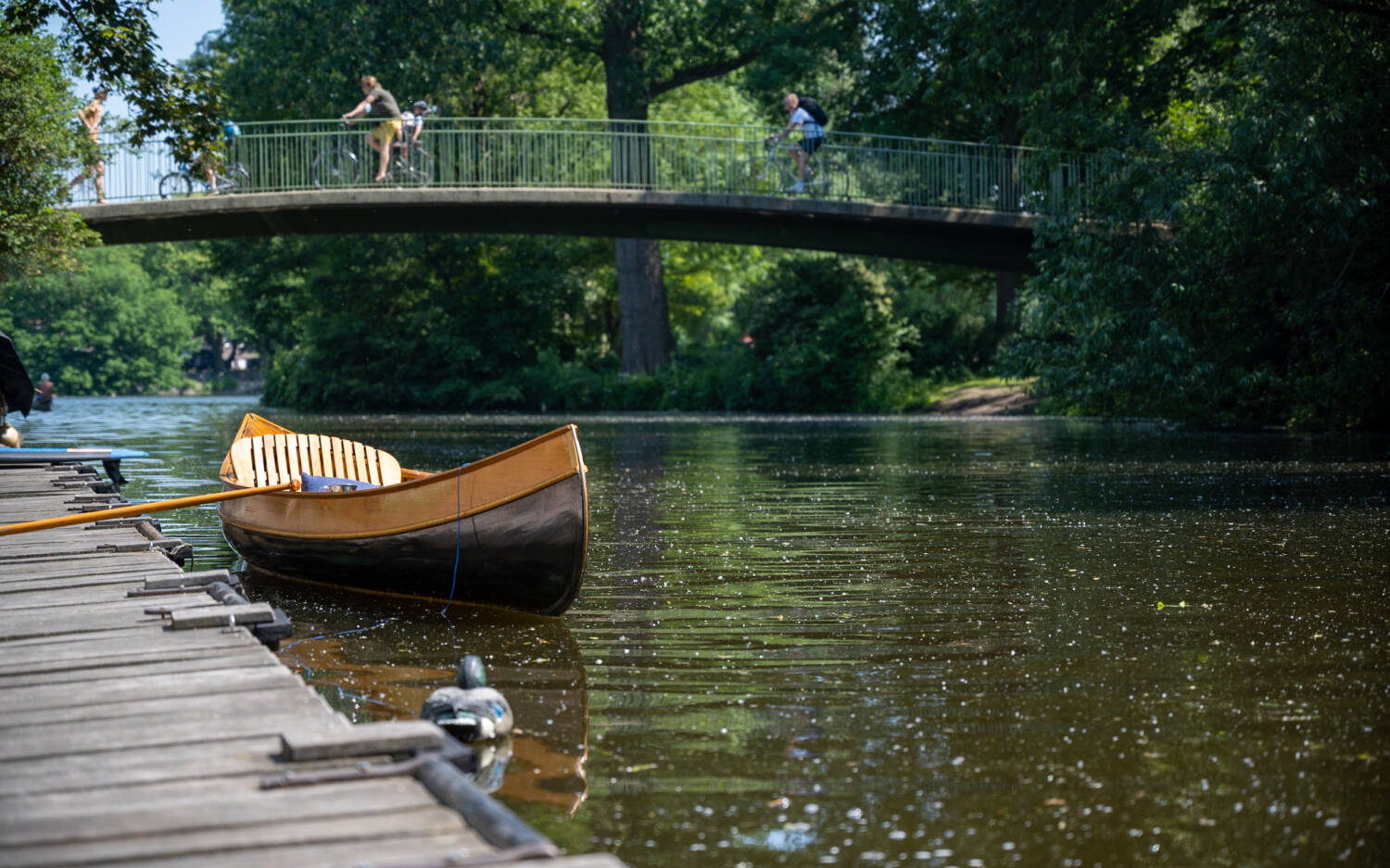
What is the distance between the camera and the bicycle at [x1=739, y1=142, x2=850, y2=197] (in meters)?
27.5

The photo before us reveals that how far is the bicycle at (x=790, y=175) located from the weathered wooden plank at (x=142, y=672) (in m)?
22.7

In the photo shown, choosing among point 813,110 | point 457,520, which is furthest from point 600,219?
point 457,520

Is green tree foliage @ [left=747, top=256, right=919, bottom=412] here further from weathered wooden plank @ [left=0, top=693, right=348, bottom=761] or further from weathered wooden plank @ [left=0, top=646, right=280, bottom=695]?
weathered wooden plank @ [left=0, top=693, right=348, bottom=761]

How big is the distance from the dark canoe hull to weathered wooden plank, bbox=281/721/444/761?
368 centimetres

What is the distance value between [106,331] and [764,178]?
61.8 meters

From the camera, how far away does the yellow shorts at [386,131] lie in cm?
2781

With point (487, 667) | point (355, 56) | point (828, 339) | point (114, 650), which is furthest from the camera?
point (828, 339)

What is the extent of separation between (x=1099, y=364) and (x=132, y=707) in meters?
17.2

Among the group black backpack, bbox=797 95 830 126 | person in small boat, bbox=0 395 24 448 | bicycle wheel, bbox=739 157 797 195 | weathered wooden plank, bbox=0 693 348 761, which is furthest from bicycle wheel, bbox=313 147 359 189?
weathered wooden plank, bbox=0 693 348 761

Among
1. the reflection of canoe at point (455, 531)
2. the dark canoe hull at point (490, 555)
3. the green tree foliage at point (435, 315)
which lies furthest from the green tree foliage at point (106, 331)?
the dark canoe hull at point (490, 555)

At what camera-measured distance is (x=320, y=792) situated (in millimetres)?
3760

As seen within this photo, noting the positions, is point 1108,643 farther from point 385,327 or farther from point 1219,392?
point 385,327

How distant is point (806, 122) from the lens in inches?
1067

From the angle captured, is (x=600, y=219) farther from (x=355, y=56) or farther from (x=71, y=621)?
(x=71, y=621)
